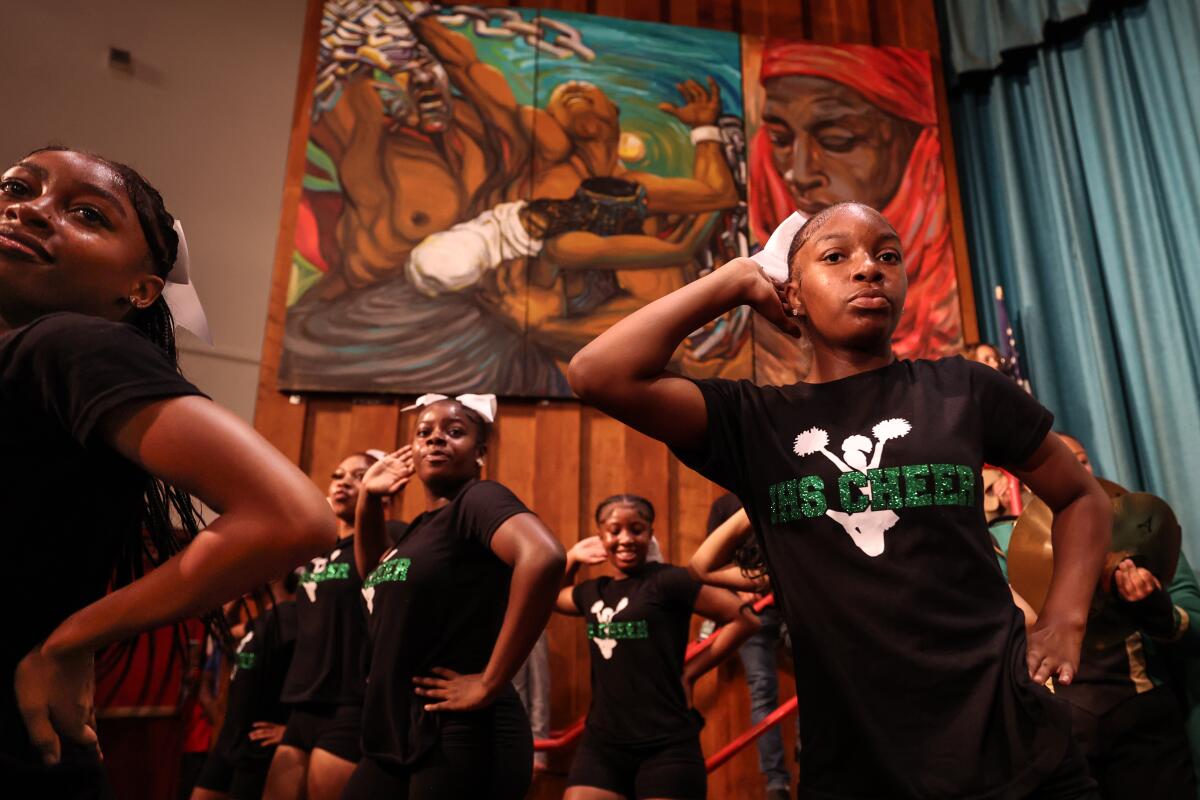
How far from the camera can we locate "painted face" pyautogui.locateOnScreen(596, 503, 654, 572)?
11.8 feet

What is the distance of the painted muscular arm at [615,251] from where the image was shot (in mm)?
5730

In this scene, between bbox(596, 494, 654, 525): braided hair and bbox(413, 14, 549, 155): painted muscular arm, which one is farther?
bbox(413, 14, 549, 155): painted muscular arm

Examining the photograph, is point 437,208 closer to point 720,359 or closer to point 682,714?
point 720,359

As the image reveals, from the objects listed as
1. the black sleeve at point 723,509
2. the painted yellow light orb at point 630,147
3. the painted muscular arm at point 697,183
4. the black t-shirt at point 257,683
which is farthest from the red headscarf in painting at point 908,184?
the black t-shirt at point 257,683

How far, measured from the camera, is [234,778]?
3.52m

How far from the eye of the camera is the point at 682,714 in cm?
317

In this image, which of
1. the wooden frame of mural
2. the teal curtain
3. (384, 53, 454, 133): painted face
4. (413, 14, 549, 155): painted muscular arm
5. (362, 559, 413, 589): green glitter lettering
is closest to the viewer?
(362, 559, 413, 589): green glitter lettering

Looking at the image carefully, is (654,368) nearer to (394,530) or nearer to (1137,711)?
(1137,711)

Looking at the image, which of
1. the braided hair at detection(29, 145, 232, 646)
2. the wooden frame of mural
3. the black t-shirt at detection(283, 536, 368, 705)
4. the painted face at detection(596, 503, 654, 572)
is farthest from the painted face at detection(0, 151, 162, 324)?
the wooden frame of mural

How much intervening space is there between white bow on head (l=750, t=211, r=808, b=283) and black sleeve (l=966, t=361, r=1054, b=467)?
0.41 m

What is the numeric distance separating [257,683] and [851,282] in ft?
10.2

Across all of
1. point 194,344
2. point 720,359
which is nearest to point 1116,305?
point 720,359

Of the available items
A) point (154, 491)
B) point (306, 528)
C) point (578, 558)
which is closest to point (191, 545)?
point (306, 528)

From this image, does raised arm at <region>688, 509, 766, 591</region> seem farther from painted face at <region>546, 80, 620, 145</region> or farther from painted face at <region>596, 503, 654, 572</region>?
painted face at <region>546, 80, 620, 145</region>
